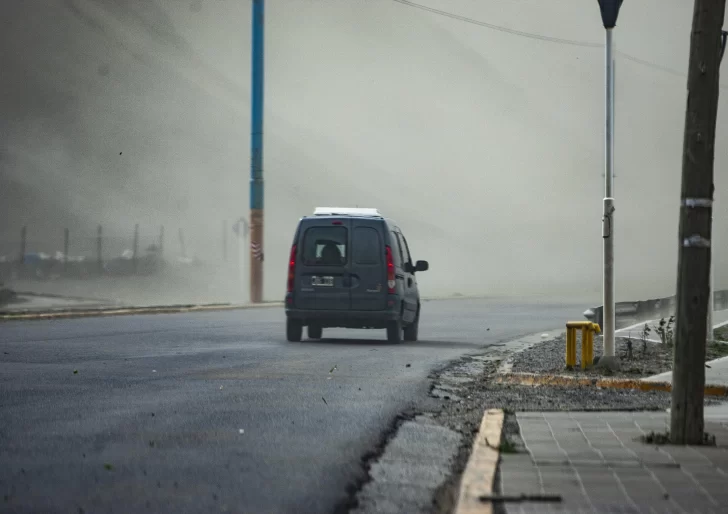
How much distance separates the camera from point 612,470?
21.7 feet

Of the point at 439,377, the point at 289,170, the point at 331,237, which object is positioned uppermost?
the point at 289,170

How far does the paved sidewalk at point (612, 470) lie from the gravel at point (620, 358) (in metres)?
4.22

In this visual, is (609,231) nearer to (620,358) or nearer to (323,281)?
(620,358)

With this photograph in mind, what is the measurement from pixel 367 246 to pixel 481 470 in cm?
1220

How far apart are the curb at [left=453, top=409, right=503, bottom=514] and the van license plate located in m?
9.78

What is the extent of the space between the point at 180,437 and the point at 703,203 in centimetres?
394

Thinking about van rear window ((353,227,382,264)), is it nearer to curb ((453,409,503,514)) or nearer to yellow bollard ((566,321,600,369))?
yellow bollard ((566,321,600,369))

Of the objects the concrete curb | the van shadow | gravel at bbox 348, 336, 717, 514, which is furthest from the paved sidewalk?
the concrete curb

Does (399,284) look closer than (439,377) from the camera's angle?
No

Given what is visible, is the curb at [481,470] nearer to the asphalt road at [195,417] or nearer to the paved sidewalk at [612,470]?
the paved sidewalk at [612,470]

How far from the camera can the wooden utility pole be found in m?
7.78

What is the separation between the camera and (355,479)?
21.6ft

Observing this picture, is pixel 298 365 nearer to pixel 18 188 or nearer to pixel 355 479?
pixel 355 479

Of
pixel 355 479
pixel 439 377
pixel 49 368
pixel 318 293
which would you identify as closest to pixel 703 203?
pixel 355 479
